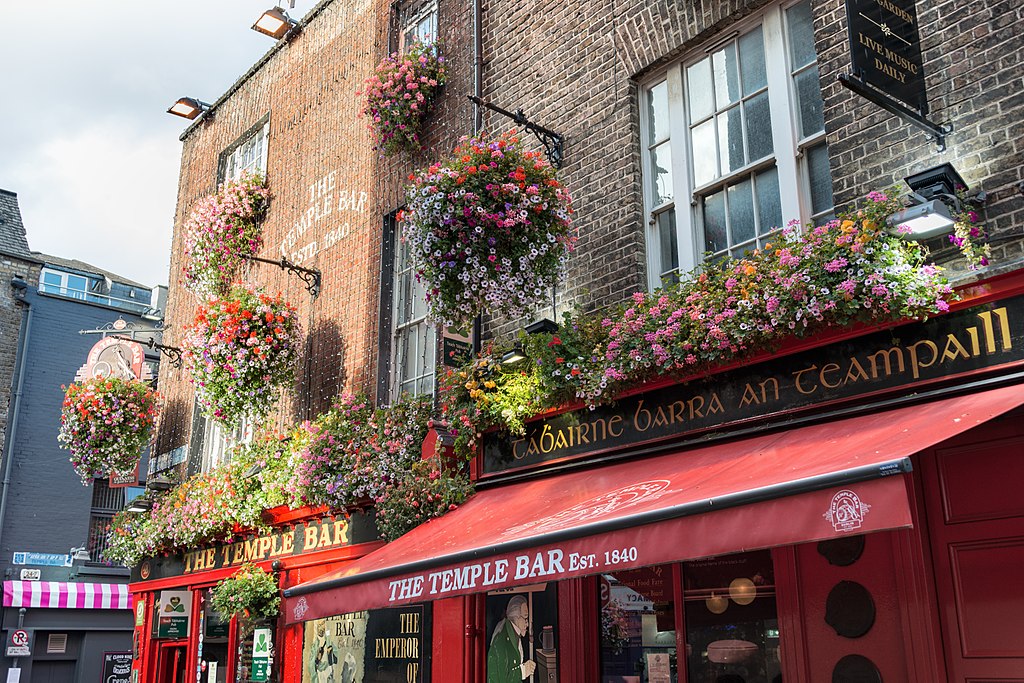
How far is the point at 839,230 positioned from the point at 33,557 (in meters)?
26.7

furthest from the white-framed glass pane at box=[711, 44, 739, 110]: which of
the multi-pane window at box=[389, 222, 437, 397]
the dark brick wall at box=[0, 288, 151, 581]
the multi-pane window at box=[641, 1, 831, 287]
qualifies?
the dark brick wall at box=[0, 288, 151, 581]

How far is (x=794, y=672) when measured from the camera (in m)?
6.19

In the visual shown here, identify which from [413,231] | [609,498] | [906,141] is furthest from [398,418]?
[906,141]

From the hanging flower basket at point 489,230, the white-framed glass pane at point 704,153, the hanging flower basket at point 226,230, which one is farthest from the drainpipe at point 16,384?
the white-framed glass pane at point 704,153

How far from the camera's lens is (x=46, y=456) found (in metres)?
Result: 27.4

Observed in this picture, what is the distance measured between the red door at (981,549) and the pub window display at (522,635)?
3457 millimetres

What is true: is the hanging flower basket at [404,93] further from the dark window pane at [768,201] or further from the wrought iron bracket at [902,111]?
the wrought iron bracket at [902,111]

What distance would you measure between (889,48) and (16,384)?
27630 mm

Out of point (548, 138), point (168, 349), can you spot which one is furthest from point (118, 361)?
point (548, 138)

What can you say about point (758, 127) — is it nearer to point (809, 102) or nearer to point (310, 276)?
point (809, 102)

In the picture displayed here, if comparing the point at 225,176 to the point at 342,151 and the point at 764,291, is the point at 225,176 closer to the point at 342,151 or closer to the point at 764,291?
the point at 342,151

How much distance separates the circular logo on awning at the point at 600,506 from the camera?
227 inches

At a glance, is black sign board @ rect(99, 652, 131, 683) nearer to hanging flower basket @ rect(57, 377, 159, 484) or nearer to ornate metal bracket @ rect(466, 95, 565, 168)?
hanging flower basket @ rect(57, 377, 159, 484)

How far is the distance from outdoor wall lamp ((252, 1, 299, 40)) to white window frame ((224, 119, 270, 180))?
1426 millimetres
